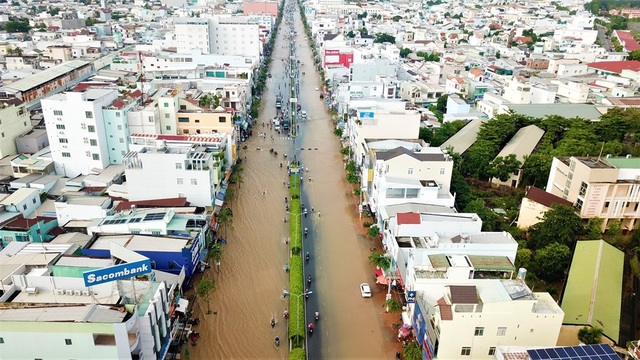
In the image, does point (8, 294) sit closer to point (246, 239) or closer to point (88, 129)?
point (246, 239)

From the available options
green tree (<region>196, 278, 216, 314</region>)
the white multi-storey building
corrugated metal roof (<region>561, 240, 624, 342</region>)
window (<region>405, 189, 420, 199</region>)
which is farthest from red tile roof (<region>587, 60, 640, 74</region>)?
green tree (<region>196, 278, 216, 314</region>)

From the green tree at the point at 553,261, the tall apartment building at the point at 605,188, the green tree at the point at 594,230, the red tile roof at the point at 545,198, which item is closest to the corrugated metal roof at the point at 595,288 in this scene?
the green tree at the point at 553,261

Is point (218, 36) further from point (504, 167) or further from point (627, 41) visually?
point (627, 41)

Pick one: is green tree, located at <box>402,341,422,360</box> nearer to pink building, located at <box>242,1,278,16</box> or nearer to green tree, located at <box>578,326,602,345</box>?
green tree, located at <box>578,326,602,345</box>

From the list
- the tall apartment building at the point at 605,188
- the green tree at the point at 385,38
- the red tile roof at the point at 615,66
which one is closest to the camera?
the tall apartment building at the point at 605,188

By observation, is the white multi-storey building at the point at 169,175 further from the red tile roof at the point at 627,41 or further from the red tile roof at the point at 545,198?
A: the red tile roof at the point at 627,41

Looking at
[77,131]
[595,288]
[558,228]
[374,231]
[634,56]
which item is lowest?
[374,231]

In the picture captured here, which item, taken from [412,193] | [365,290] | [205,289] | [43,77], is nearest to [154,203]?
[205,289]
